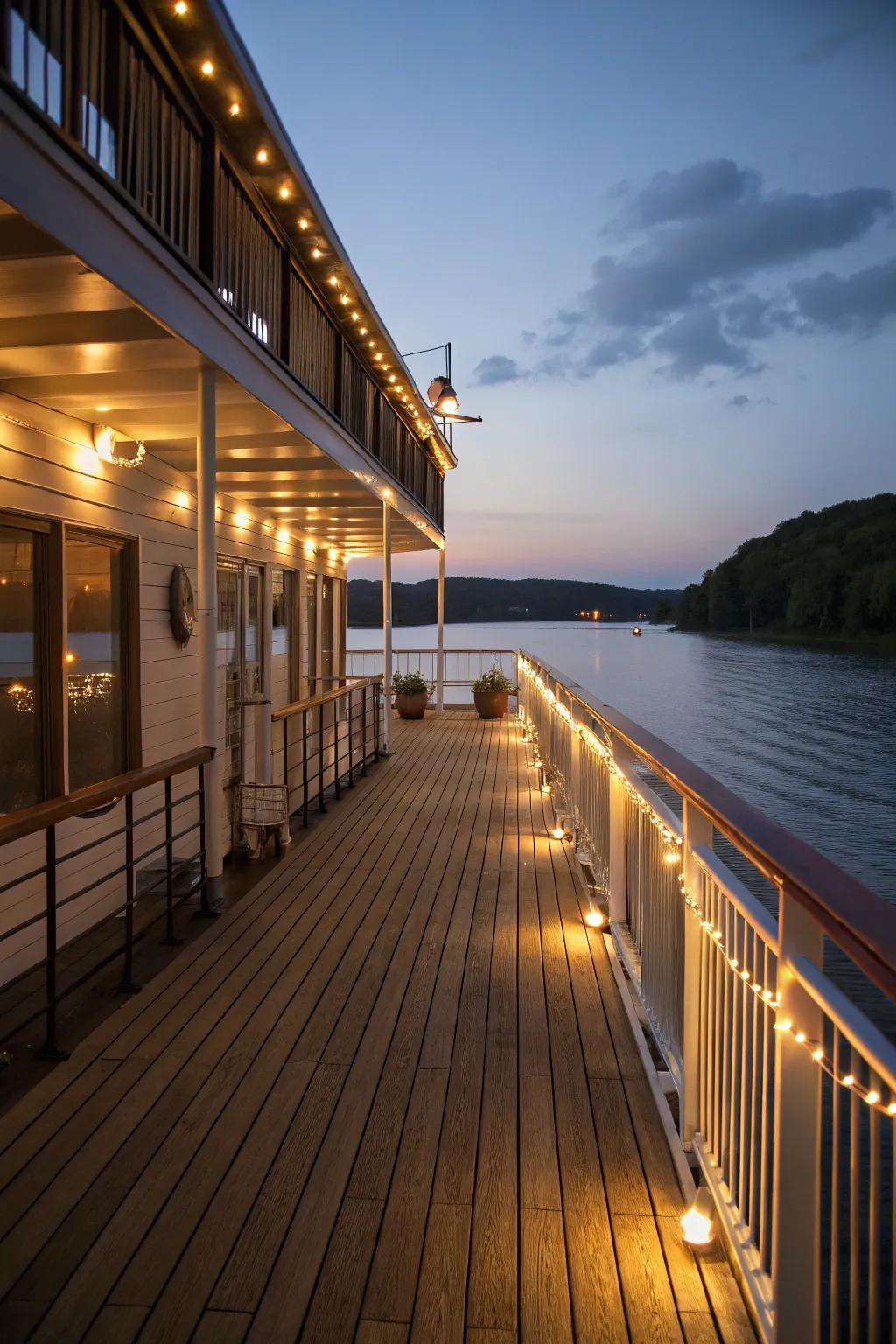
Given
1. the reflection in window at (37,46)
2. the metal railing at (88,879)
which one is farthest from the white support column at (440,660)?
the reflection in window at (37,46)

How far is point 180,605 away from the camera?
5.33 meters

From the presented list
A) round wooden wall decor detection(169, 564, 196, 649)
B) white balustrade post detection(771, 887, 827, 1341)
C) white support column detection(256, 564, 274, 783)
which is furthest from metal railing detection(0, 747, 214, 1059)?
white balustrade post detection(771, 887, 827, 1341)

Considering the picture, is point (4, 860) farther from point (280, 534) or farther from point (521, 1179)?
point (280, 534)

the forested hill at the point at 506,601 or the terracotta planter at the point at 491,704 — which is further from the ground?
the forested hill at the point at 506,601

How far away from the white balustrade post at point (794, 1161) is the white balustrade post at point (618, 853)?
6.23ft

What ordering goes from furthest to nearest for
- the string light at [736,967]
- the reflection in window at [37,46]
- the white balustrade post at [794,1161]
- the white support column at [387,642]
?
the white support column at [387,642]
the reflection in window at [37,46]
the white balustrade post at [794,1161]
the string light at [736,967]

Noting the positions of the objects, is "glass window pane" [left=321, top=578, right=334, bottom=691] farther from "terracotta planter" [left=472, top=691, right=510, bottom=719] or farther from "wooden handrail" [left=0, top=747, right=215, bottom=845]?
"wooden handrail" [left=0, top=747, right=215, bottom=845]

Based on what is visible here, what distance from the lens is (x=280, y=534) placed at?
830cm

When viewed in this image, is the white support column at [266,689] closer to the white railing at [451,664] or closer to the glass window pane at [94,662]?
the glass window pane at [94,662]

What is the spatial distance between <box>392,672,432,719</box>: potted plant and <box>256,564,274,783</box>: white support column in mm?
5727

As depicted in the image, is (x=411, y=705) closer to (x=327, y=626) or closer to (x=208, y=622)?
(x=327, y=626)

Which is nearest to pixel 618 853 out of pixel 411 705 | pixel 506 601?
pixel 411 705

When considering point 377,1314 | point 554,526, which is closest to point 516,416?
point 554,526

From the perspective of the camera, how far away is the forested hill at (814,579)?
5212cm
